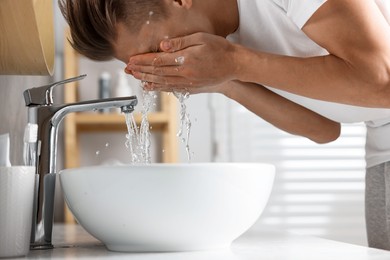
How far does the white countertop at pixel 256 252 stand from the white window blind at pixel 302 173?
65.2 inches

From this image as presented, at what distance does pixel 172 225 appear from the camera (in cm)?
92

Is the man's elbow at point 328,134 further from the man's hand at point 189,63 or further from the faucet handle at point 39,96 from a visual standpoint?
the faucet handle at point 39,96

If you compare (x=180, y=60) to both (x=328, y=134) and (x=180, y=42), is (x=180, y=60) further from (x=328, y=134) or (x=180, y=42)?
(x=328, y=134)

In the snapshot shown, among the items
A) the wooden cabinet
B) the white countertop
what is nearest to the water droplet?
the white countertop

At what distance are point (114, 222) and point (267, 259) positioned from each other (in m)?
0.23

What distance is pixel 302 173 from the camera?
9.23 ft

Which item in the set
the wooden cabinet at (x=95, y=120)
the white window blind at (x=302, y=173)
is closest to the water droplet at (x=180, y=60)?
the wooden cabinet at (x=95, y=120)

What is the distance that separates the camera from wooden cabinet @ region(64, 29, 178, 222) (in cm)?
260

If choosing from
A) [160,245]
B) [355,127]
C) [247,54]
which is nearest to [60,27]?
[355,127]

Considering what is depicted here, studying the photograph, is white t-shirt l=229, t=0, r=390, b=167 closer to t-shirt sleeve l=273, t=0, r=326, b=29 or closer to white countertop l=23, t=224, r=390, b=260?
t-shirt sleeve l=273, t=0, r=326, b=29

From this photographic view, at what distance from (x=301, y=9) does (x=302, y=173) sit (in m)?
1.81

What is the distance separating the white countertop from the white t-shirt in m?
0.33

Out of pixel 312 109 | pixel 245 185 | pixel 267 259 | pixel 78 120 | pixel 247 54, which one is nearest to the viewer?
pixel 267 259

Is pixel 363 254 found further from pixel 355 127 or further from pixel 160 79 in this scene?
pixel 355 127
